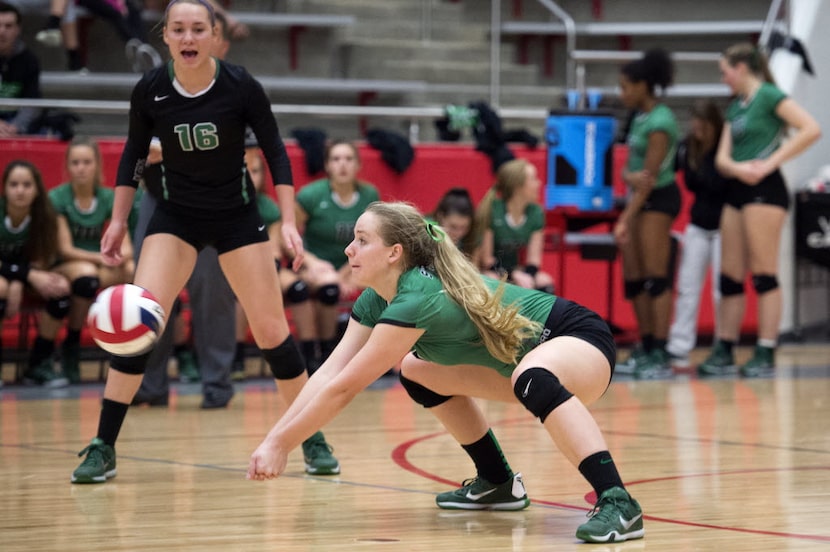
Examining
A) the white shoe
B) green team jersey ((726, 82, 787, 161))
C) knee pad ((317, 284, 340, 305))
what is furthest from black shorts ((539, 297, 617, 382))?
the white shoe

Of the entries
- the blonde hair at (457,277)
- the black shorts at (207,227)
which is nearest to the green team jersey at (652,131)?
the black shorts at (207,227)

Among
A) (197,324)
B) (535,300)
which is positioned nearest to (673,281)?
(197,324)

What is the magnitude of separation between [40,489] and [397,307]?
1689 millimetres

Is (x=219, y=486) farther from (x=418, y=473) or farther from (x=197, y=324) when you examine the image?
(x=197, y=324)

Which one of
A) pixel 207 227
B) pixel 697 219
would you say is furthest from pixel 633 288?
pixel 207 227

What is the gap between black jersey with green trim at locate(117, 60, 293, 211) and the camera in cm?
470

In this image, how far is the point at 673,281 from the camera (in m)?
9.56

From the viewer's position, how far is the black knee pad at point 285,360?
4867mm

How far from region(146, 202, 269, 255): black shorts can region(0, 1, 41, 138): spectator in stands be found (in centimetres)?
440

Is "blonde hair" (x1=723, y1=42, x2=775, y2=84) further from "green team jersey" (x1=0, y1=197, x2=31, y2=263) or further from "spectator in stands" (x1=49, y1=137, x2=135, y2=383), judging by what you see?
"green team jersey" (x1=0, y1=197, x2=31, y2=263)

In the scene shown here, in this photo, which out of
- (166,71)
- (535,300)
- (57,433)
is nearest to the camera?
(535,300)

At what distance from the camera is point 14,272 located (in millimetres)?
7688

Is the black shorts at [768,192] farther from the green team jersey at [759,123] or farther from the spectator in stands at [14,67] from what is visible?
the spectator in stands at [14,67]

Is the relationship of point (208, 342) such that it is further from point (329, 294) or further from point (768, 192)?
point (768, 192)
